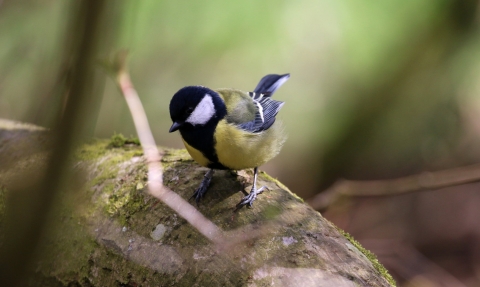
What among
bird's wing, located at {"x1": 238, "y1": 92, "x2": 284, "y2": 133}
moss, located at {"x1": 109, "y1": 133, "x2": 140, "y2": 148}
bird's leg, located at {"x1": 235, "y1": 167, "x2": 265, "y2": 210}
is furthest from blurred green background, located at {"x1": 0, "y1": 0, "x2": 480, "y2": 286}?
bird's leg, located at {"x1": 235, "y1": 167, "x2": 265, "y2": 210}

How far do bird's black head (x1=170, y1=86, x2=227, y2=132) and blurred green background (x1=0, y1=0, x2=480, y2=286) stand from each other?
244 cm

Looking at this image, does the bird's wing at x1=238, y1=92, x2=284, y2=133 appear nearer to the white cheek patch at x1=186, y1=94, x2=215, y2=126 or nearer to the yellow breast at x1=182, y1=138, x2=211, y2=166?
the white cheek patch at x1=186, y1=94, x2=215, y2=126

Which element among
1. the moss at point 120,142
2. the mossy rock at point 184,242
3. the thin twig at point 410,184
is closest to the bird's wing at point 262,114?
the mossy rock at point 184,242

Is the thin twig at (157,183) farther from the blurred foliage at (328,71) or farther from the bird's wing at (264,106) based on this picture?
the blurred foliage at (328,71)

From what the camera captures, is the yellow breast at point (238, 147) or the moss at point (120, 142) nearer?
the yellow breast at point (238, 147)

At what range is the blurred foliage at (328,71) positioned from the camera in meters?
4.32

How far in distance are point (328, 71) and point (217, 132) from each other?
11.0 ft

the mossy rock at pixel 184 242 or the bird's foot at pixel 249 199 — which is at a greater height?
the bird's foot at pixel 249 199

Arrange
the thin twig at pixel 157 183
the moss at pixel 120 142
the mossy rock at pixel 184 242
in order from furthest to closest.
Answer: the moss at pixel 120 142
the thin twig at pixel 157 183
the mossy rock at pixel 184 242

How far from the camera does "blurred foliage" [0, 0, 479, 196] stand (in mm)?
4320

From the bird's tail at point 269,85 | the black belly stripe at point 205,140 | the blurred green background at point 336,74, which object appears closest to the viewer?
the black belly stripe at point 205,140

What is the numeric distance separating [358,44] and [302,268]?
13.1 ft

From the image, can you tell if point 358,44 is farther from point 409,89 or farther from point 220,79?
point 220,79

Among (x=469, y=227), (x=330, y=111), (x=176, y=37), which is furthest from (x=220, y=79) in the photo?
(x=469, y=227)
